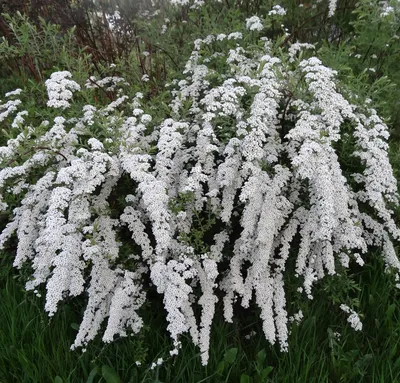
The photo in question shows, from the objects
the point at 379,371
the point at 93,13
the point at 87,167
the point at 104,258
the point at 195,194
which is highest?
the point at 93,13

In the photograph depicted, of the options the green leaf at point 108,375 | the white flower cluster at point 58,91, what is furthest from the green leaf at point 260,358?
the white flower cluster at point 58,91

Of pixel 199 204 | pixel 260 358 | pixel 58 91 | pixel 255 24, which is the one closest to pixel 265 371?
pixel 260 358

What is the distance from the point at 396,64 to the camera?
4.32m

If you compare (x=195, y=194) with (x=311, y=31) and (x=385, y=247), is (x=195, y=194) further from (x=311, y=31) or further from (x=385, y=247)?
(x=311, y=31)

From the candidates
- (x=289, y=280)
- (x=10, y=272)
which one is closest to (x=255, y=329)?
(x=289, y=280)

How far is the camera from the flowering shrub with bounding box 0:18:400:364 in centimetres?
Answer: 251

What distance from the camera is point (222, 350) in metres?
2.81

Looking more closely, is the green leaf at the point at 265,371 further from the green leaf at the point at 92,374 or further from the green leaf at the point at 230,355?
the green leaf at the point at 92,374

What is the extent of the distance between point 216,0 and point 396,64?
200 cm

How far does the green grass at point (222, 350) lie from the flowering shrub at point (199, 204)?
0.50 feet

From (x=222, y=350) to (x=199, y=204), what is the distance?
89 cm

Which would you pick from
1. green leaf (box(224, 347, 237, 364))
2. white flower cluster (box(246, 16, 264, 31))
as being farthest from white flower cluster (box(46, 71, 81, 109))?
green leaf (box(224, 347, 237, 364))

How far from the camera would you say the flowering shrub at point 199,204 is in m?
2.51

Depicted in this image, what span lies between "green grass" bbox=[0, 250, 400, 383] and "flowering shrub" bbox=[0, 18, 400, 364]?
0.15 meters
